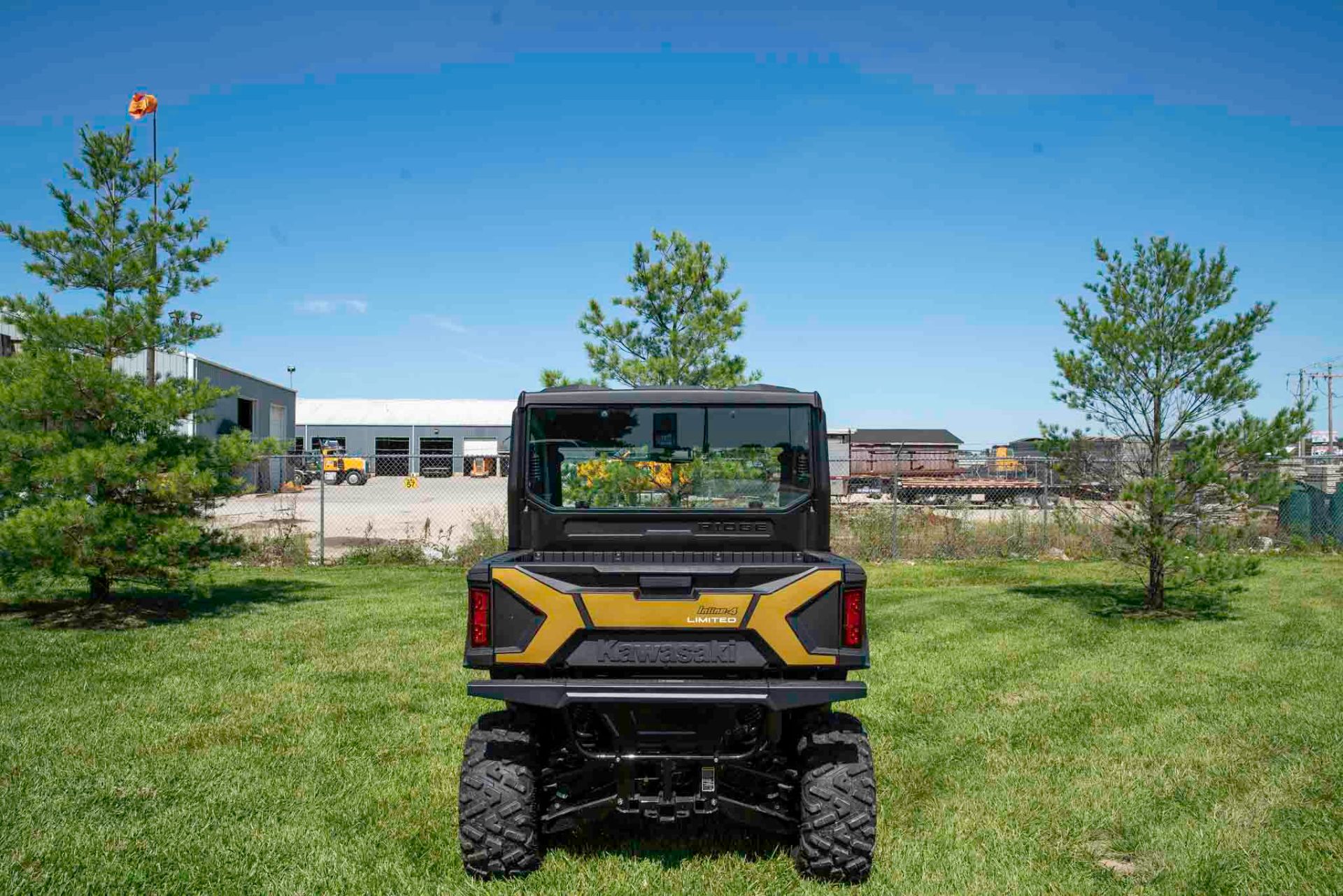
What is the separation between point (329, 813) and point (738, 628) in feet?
8.00

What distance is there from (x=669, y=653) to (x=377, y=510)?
26.8m

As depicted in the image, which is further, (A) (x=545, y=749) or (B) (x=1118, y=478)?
(B) (x=1118, y=478)

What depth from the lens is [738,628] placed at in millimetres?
4020

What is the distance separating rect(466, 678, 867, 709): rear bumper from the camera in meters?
3.88

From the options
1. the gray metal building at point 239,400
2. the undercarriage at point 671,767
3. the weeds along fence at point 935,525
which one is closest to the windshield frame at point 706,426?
the undercarriage at point 671,767

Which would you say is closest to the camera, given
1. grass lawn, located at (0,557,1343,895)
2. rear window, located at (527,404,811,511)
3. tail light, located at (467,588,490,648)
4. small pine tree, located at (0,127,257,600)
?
tail light, located at (467,588,490,648)

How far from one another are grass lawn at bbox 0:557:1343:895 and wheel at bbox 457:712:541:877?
0.10 meters

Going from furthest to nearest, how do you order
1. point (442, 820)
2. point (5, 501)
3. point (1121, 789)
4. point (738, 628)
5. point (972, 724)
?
point (5, 501), point (972, 724), point (1121, 789), point (442, 820), point (738, 628)

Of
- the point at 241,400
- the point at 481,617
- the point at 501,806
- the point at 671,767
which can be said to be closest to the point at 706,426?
the point at 481,617

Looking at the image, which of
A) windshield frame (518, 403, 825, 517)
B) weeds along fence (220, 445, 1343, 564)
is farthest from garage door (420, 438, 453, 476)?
windshield frame (518, 403, 825, 517)

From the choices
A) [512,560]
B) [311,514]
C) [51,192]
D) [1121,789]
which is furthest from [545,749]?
[311,514]

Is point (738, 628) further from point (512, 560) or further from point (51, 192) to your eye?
point (51, 192)

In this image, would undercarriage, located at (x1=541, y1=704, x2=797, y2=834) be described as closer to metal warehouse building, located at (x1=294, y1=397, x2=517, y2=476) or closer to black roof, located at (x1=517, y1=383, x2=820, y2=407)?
black roof, located at (x1=517, y1=383, x2=820, y2=407)

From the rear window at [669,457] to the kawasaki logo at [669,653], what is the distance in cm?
109
